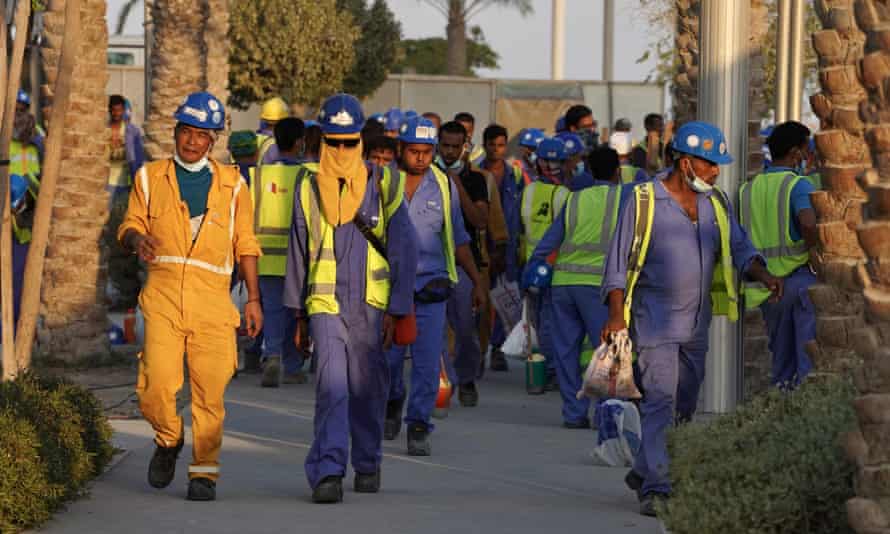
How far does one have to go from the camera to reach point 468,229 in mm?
15852

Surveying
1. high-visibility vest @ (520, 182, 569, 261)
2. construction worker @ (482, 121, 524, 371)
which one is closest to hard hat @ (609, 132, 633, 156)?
construction worker @ (482, 121, 524, 371)

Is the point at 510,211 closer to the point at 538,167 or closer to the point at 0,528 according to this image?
the point at 538,167

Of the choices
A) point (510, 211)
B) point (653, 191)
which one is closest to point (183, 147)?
point (653, 191)

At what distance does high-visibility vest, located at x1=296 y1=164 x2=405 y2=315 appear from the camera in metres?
10.3

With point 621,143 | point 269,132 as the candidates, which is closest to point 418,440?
point 269,132

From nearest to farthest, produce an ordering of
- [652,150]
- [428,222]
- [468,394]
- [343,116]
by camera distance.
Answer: [343,116] < [428,222] < [468,394] < [652,150]

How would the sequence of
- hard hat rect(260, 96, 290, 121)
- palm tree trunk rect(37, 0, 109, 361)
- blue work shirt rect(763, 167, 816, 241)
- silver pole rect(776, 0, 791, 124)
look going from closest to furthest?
blue work shirt rect(763, 167, 816, 241) < palm tree trunk rect(37, 0, 109, 361) < hard hat rect(260, 96, 290, 121) < silver pole rect(776, 0, 791, 124)

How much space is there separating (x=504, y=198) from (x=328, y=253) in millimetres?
8119

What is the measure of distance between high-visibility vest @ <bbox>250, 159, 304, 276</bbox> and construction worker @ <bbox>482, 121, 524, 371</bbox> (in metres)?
2.18

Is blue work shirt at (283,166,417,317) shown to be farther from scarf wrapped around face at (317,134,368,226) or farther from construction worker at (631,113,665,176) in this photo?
construction worker at (631,113,665,176)

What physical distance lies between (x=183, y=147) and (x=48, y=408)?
145cm

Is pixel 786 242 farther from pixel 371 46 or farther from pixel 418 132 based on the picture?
pixel 371 46

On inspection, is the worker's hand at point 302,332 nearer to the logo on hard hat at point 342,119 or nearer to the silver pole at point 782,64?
the logo on hard hat at point 342,119

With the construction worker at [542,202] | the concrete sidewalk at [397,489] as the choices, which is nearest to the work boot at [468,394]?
the concrete sidewalk at [397,489]
